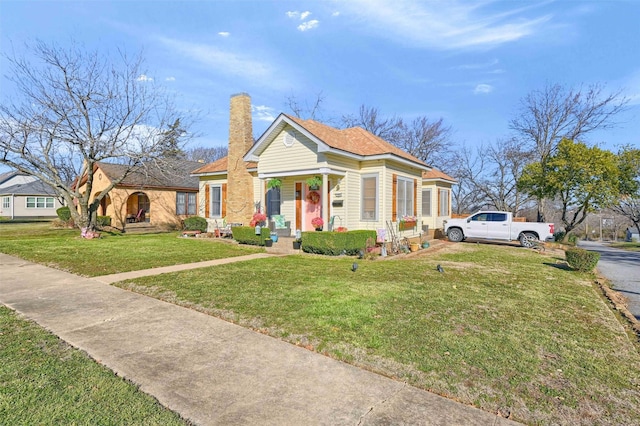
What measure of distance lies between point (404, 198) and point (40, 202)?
45737mm

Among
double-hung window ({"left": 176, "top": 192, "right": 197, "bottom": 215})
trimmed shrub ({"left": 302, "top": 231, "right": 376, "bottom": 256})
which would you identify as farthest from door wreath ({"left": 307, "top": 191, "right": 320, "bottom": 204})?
double-hung window ({"left": 176, "top": 192, "right": 197, "bottom": 215})

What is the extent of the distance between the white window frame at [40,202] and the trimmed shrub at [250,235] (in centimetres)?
4021

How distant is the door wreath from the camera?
14.2 metres

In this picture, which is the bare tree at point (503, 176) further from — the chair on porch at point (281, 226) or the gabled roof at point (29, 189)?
the gabled roof at point (29, 189)

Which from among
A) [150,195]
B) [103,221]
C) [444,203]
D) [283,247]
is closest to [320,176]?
[283,247]

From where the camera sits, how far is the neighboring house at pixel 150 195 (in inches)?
898

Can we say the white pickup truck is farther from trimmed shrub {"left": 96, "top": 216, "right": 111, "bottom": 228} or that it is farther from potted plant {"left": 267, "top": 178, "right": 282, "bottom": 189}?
trimmed shrub {"left": 96, "top": 216, "right": 111, "bottom": 228}

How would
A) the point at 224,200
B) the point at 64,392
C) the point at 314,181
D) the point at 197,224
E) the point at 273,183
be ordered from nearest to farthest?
the point at 64,392
the point at 314,181
the point at 273,183
the point at 224,200
the point at 197,224

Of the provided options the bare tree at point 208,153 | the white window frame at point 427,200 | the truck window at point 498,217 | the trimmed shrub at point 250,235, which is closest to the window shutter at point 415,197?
the truck window at point 498,217

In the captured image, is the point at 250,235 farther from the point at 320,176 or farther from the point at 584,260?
the point at 584,260

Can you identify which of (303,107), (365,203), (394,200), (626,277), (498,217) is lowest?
(626,277)

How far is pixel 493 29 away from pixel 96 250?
1522cm

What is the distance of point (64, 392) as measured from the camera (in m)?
2.86

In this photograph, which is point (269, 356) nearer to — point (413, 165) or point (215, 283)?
point (215, 283)
